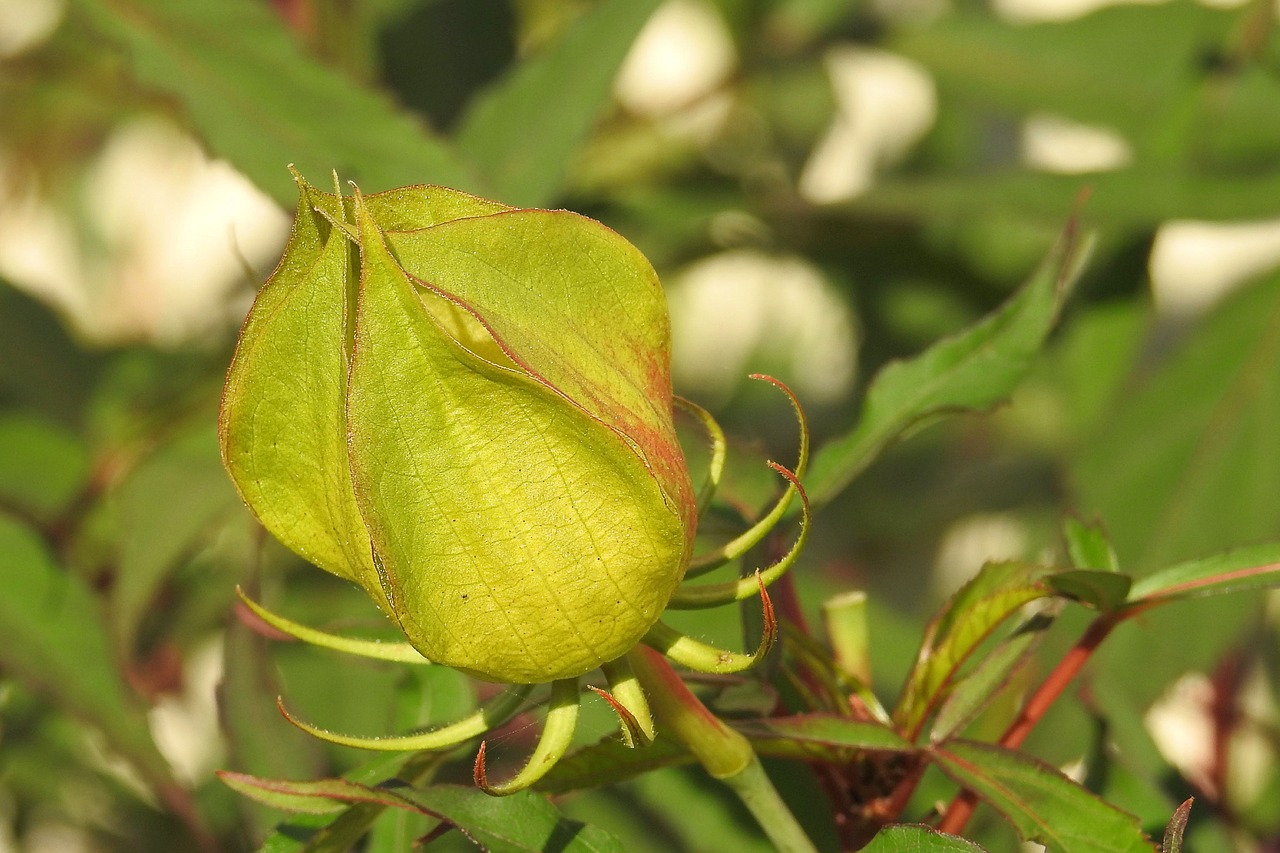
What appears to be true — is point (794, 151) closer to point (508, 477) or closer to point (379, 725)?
point (379, 725)

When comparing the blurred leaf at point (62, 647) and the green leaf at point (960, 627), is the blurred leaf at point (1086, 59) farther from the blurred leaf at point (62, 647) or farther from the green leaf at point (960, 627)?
the blurred leaf at point (62, 647)

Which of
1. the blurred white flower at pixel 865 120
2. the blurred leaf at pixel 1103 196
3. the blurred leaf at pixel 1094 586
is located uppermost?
the blurred leaf at pixel 1094 586

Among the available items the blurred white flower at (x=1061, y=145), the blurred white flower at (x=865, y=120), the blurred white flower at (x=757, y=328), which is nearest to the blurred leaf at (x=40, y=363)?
the blurred white flower at (x=757, y=328)

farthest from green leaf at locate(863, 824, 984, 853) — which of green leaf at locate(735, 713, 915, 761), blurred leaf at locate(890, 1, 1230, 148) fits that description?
blurred leaf at locate(890, 1, 1230, 148)

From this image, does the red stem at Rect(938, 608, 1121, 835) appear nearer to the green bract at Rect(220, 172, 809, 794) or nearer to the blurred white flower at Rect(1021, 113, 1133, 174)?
the green bract at Rect(220, 172, 809, 794)

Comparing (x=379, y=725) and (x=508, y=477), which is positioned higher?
(x=508, y=477)

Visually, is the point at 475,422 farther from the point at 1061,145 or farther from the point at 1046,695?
the point at 1061,145

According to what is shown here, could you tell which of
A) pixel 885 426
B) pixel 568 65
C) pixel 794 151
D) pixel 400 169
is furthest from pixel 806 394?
pixel 885 426
